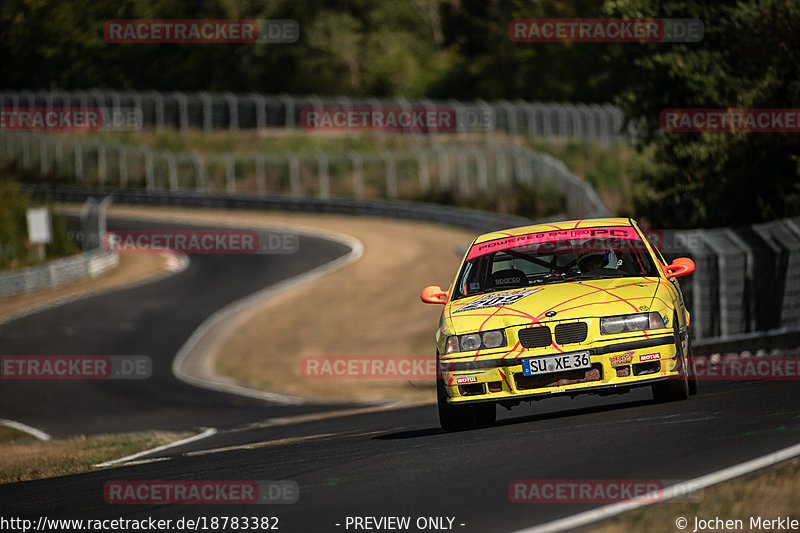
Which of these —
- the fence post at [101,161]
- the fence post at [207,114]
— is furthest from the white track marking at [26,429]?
the fence post at [101,161]

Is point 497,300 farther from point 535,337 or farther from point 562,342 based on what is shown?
point 562,342

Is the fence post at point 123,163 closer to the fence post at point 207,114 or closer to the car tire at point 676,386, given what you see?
the fence post at point 207,114

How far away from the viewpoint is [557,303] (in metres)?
9.40

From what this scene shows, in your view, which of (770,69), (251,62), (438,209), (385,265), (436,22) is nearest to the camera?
(770,69)

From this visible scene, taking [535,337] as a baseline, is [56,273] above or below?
below

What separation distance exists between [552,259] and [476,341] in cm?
165

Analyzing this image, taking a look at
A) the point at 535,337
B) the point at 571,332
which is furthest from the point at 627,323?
the point at 535,337

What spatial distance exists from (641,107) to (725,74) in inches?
96.5

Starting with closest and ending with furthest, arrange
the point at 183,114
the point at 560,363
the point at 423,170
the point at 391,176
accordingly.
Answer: the point at 560,363, the point at 423,170, the point at 391,176, the point at 183,114

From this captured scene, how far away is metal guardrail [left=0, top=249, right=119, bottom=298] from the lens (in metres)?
42.0

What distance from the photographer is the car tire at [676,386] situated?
9.57 m

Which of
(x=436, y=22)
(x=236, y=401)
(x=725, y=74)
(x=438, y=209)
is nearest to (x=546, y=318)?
(x=236, y=401)

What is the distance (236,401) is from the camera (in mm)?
22328

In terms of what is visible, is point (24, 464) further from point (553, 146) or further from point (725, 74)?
point (553, 146)
